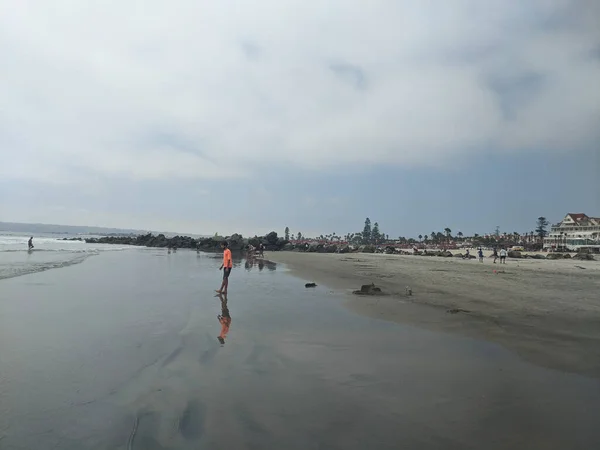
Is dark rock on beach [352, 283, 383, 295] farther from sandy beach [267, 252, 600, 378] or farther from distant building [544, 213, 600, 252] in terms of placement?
distant building [544, 213, 600, 252]

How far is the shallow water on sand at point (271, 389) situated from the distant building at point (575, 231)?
250 ft

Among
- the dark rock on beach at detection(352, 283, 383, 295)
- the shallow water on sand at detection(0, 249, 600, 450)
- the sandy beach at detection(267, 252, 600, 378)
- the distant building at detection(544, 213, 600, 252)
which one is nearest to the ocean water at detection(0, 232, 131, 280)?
the shallow water on sand at detection(0, 249, 600, 450)

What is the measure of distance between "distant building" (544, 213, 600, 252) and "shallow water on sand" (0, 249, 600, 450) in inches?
2997

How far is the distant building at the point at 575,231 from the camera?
230 feet

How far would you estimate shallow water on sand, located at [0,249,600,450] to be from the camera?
3654 mm

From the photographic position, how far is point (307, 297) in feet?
41.5

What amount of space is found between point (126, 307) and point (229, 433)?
7.69m

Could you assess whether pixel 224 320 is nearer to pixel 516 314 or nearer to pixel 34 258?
pixel 516 314

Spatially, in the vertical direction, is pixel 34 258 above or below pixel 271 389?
above

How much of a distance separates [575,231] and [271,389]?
342ft

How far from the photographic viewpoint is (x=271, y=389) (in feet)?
15.9

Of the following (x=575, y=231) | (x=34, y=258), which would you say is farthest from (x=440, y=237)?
(x=34, y=258)

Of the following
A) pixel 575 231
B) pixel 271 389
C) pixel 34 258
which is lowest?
pixel 271 389

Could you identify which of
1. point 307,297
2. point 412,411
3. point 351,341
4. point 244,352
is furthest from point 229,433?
point 307,297
